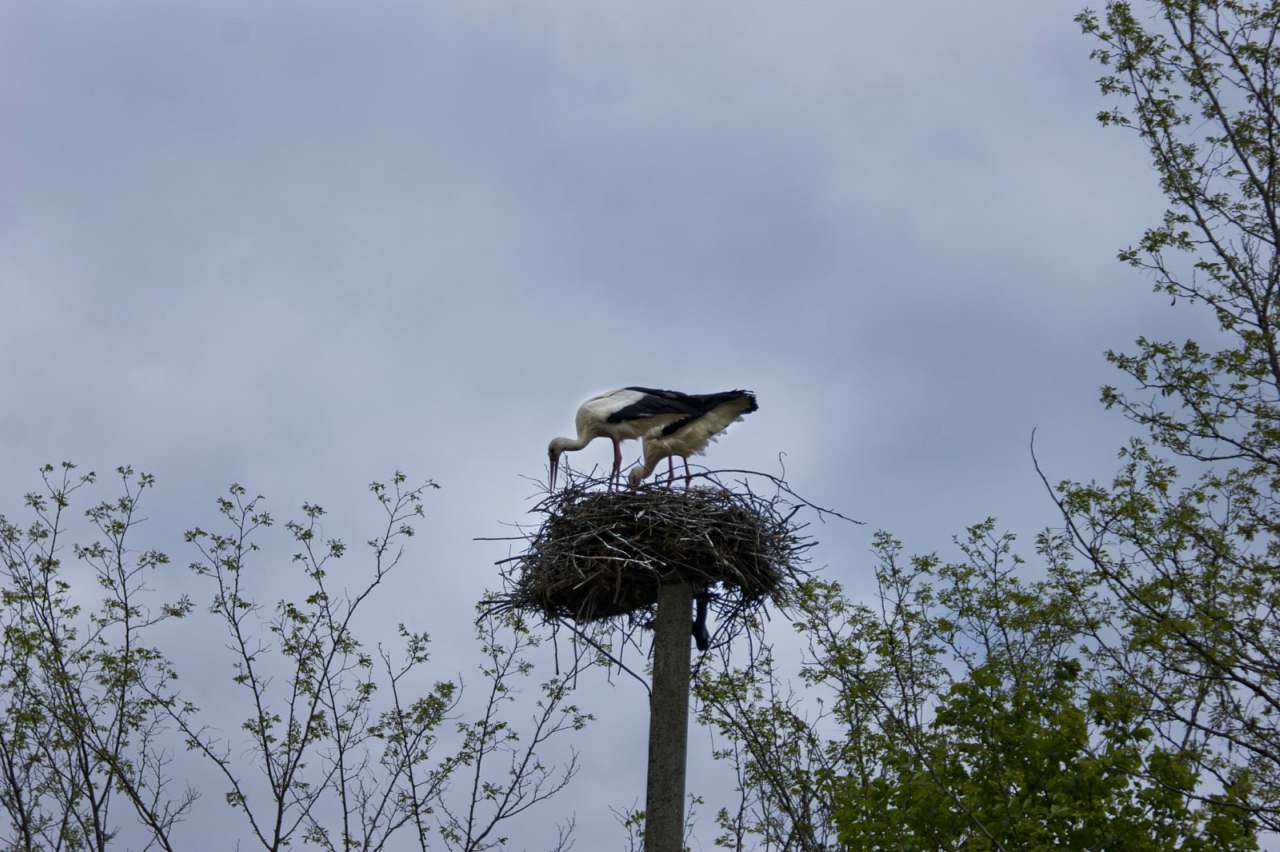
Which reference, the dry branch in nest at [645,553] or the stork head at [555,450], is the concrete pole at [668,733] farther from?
the stork head at [555,450]

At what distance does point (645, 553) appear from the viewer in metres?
8.30

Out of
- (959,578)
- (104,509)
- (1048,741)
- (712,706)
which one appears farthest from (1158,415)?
(104,509)

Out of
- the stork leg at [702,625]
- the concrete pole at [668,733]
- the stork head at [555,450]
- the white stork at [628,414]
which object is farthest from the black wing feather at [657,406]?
the concrete pole at [668,733]

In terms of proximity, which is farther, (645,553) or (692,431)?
(692,431)

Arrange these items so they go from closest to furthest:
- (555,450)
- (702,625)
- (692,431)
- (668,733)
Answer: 1. (668,733)
2. (702,625)
3. (692,431)
4. (555,450)

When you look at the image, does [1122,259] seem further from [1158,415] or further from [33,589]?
[33,589]

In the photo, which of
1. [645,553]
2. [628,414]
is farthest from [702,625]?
[628,414]

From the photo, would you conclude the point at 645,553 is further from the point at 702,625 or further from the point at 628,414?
the point at 628,414

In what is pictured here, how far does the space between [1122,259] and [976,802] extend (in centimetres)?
456

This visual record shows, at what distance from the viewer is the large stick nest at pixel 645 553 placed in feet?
27.3

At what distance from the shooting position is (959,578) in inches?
549

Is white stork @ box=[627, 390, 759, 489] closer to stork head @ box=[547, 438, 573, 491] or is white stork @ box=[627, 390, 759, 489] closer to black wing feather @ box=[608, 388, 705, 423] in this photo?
black wing feather @ box=[608, 388, 705, 423]

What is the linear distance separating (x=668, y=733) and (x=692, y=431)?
4.13m

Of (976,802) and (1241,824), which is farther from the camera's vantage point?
(976,802)
